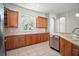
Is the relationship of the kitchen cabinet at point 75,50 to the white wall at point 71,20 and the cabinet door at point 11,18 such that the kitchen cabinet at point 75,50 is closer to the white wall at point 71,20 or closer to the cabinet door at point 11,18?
the white wall at point 71,20

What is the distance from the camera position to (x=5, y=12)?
222 centimetres

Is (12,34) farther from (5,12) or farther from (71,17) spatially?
(71,17)

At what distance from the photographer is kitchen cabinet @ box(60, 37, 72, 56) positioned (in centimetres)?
225

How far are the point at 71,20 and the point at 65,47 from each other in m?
0.66

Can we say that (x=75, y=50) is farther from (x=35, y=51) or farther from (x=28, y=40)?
(x=28, y=40)

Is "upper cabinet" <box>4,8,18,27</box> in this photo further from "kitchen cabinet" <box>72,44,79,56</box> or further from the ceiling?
"kitchen cabinet" <box>72,44,79,56</box>

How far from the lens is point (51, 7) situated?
92.2 inches

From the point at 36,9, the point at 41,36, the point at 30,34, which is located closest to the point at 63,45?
the point at 41,36

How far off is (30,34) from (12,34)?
16.0 inches

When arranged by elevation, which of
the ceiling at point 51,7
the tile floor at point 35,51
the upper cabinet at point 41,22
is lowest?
the tile floor at point 35,51

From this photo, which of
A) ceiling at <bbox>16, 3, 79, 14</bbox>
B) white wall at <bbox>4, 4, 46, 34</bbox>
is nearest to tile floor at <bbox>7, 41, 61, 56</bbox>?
white wall at <bbox>4, 4, 46, 34</bbox>

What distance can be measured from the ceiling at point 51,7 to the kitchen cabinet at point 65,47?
720mm

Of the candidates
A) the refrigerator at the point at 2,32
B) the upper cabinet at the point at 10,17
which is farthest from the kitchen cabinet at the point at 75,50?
the refrigerator at the point at 2,32

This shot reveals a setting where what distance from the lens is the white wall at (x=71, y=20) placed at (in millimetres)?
2248
